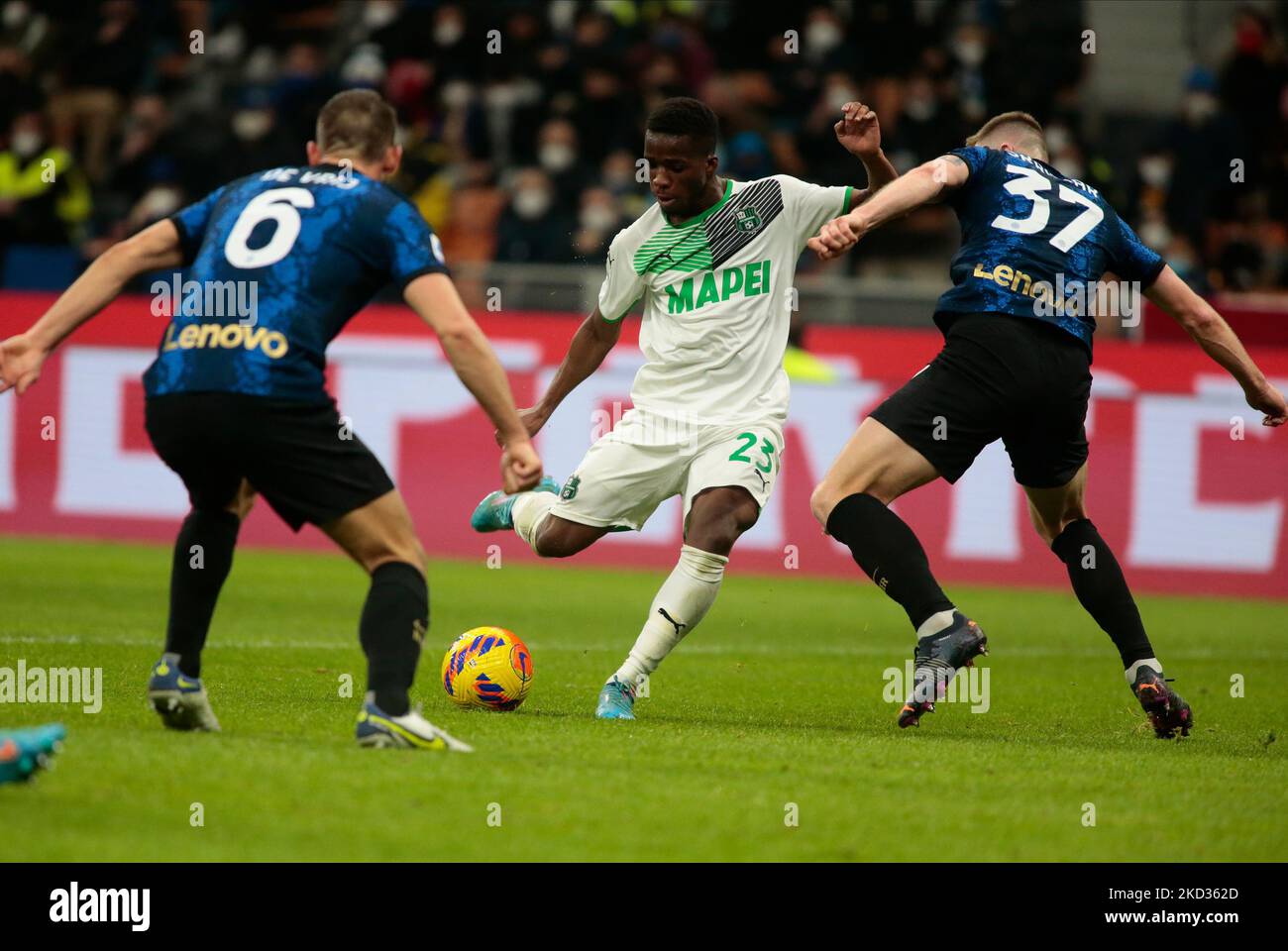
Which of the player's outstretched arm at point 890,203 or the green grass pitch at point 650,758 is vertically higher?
the player's outstretched arm at point 890,203

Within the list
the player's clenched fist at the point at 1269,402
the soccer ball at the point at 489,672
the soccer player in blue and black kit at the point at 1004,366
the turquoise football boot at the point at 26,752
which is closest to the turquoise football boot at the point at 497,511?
the soccer ball at the point at 489,672

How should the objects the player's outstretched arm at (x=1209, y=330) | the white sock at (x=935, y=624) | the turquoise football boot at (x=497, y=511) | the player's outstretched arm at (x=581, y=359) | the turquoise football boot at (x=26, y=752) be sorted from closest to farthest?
the turquoise football boot at (x=26, y=752), the white sock at (x=935, y=624), the player's outstretched arm at (x=1209, y=330), the player's outstretched arm at (x=581, y=359), the turquoise football boot at (x=497, y=511)

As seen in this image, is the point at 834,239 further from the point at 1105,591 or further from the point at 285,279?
the point at 1105,591

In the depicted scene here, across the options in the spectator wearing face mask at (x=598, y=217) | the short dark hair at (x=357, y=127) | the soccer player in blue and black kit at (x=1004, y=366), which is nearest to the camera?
the short dark hair at (x=357, y=127)

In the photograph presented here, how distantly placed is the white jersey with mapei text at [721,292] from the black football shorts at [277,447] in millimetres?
2101

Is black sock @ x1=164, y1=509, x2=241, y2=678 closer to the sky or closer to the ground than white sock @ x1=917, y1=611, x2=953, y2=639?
closer to the sky

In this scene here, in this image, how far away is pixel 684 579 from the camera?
7.10 metres

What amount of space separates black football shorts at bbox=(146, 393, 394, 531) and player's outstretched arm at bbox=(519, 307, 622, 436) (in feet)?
6.79

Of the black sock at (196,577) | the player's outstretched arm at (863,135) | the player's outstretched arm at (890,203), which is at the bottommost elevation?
the black sock at (196,577)

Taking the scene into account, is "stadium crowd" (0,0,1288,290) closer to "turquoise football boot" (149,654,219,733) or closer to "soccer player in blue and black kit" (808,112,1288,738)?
"soccer player in blue and black kit" (808,112,1288,738)

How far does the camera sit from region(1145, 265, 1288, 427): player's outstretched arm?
7125 mm

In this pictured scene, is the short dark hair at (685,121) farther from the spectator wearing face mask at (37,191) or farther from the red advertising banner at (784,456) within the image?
the spectator wearing face mask at (37,191)

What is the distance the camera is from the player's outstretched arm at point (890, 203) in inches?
237

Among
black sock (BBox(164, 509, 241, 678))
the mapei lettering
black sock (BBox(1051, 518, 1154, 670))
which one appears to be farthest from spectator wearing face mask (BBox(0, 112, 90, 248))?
black sock (BBox(1051, 518, 1154, 670))
